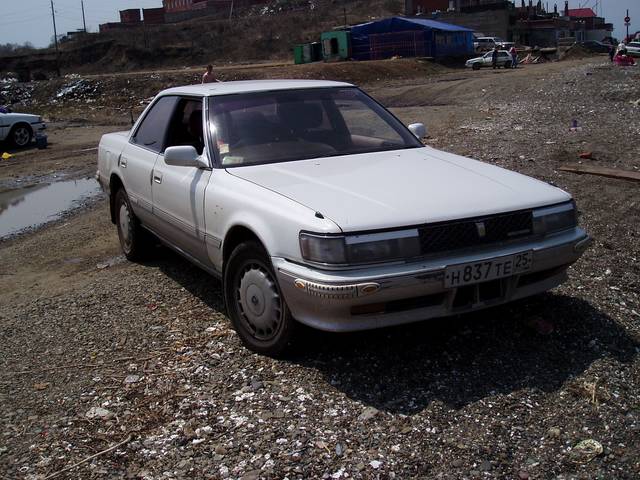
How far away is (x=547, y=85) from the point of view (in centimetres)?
2220

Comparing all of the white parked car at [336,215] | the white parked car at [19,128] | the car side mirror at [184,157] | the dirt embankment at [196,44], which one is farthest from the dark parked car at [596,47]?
the car side mirror at [184,157]

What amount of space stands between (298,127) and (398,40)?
151 feet

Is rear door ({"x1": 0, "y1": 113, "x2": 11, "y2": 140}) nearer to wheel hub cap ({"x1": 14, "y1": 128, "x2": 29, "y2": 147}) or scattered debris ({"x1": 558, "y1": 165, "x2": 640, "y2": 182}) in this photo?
wheel hub cap ({"x1": 14, "y1": 128, "x2": 29, "y2": 147})

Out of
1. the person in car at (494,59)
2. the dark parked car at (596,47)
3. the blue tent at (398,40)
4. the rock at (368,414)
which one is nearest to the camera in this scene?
the rock at (368,414)

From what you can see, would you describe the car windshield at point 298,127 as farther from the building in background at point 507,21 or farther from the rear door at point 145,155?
the building in background at point 507,21

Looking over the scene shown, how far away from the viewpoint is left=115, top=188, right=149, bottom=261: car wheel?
6.19 meters

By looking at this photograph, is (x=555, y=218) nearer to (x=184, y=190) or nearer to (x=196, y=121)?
(x=184, y=190)

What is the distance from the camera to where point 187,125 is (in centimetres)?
526

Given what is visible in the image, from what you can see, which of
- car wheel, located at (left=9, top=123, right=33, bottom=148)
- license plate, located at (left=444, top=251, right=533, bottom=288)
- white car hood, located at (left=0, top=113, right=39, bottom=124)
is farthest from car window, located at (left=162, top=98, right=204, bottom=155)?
car wheel, located at (left=9, top=123, right=33, bottom=148)

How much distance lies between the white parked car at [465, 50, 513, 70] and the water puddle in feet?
119

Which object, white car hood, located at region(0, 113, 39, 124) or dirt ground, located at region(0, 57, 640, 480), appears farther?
white car hood, located at region(0, 113, 39, 124)

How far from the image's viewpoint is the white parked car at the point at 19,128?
1902cm

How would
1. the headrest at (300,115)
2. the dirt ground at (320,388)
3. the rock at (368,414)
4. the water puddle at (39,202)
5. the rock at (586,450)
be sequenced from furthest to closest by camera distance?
the water puddle at (39,202) < the headrest at (300,115) < the rock at (368,414) < the dirt ground at (320,388) < the rock at (586,450)

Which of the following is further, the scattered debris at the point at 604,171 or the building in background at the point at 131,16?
the building in background at the point at 131,16
